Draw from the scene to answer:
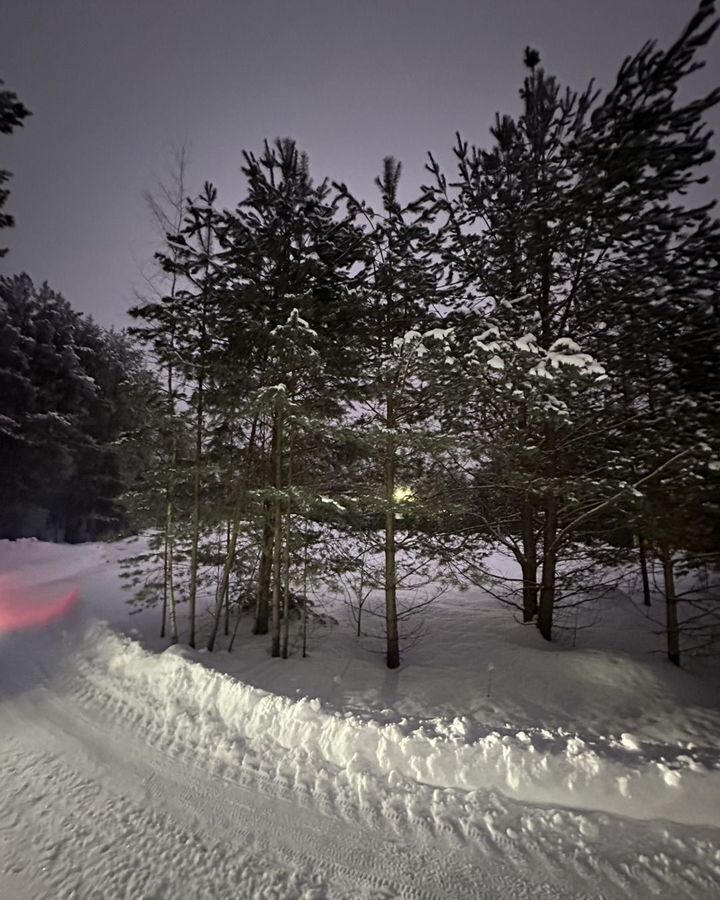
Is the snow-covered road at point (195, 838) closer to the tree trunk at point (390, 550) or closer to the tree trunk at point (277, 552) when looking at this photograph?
the tree trunk at point (277, 552)

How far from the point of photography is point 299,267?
326 inches

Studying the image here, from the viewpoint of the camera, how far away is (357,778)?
4766mm

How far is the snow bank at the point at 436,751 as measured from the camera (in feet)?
13.5

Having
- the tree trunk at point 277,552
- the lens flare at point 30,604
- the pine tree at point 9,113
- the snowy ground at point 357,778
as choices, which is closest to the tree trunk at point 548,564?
the snowy ground at point 357,778

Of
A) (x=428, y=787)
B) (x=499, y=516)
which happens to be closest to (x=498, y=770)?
(x=428, y=787)

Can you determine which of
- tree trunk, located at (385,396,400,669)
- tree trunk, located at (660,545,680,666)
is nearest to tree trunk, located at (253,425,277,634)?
tree trunk, located at (385,396,400,669)

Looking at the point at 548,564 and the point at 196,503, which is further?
the point at 196,503

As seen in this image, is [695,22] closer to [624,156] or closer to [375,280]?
[624,156]

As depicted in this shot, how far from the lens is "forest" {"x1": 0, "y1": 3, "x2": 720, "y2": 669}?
6.58m

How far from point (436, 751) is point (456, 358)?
18.7ft

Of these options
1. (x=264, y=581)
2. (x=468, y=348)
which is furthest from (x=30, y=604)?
(x=468, y=348)

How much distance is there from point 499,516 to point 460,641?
3.24 metres

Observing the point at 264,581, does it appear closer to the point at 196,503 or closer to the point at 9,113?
the point at 196,503

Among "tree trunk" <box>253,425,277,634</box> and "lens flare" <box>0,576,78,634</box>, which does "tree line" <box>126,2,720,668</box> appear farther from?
"lens flare" <box>0,576,78,634</box>
